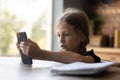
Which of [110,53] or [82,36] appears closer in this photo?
[82,36]

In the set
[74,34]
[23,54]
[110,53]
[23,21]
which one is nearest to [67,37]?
[74,34]

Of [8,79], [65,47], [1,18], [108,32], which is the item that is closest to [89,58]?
[65,47]

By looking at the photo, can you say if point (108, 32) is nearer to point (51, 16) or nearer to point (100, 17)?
point (100, 17)

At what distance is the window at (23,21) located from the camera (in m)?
3.25

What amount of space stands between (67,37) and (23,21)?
7.43 ft

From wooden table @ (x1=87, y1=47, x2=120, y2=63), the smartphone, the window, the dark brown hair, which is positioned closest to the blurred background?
the window

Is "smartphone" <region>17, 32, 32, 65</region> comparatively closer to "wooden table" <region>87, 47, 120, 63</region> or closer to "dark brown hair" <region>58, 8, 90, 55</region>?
"dark brown hair" <region>58, 8, 90, 55</region>

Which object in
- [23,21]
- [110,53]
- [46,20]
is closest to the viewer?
[110,53]

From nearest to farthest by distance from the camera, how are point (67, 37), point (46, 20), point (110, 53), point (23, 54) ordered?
point (23, 54), point (67, 37), point (110, 53), point (46, 20)

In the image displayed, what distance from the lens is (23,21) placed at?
342 cm

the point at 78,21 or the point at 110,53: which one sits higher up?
the point at 78,21

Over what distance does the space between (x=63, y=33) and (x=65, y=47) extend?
0.20ft

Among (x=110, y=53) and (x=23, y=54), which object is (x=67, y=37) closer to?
(x=23, y=54)

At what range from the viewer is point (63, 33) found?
122 centimetres
